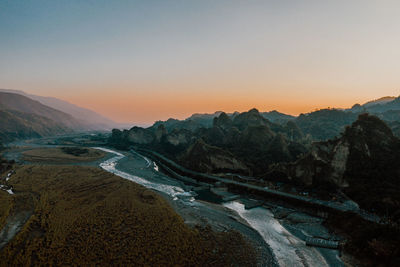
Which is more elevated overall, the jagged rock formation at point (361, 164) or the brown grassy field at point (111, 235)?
the jagged rock formation at point (361, 164)

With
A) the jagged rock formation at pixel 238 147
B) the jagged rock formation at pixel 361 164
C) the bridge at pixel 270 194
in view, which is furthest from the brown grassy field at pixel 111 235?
the jagged rock formation at pixel 238 147

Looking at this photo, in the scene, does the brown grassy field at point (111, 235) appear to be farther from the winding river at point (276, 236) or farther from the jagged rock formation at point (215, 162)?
the jagged rock formation at point (215, 162)

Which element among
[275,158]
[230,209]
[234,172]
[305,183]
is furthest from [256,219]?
[275,158]

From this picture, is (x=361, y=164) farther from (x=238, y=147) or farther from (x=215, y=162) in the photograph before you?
(x=238, y=147)

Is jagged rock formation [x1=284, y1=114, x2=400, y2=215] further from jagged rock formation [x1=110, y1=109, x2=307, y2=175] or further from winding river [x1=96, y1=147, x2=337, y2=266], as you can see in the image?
jagged rock formation [x1=110, y1=109, x2=307, y2=175]

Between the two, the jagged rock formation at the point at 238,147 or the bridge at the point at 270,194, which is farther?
the jagged rock formation at the point at 238,147

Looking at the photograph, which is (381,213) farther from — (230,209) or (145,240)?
(145,240)

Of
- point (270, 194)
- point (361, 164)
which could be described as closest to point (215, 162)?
point (270, 194)

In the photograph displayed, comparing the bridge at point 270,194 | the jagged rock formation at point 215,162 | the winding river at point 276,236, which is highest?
the jagged rock formation at point 215,162

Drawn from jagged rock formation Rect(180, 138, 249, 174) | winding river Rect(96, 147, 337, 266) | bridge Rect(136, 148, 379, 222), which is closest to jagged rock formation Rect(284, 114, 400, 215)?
bridge Rect(136, 148, 379, 222)
